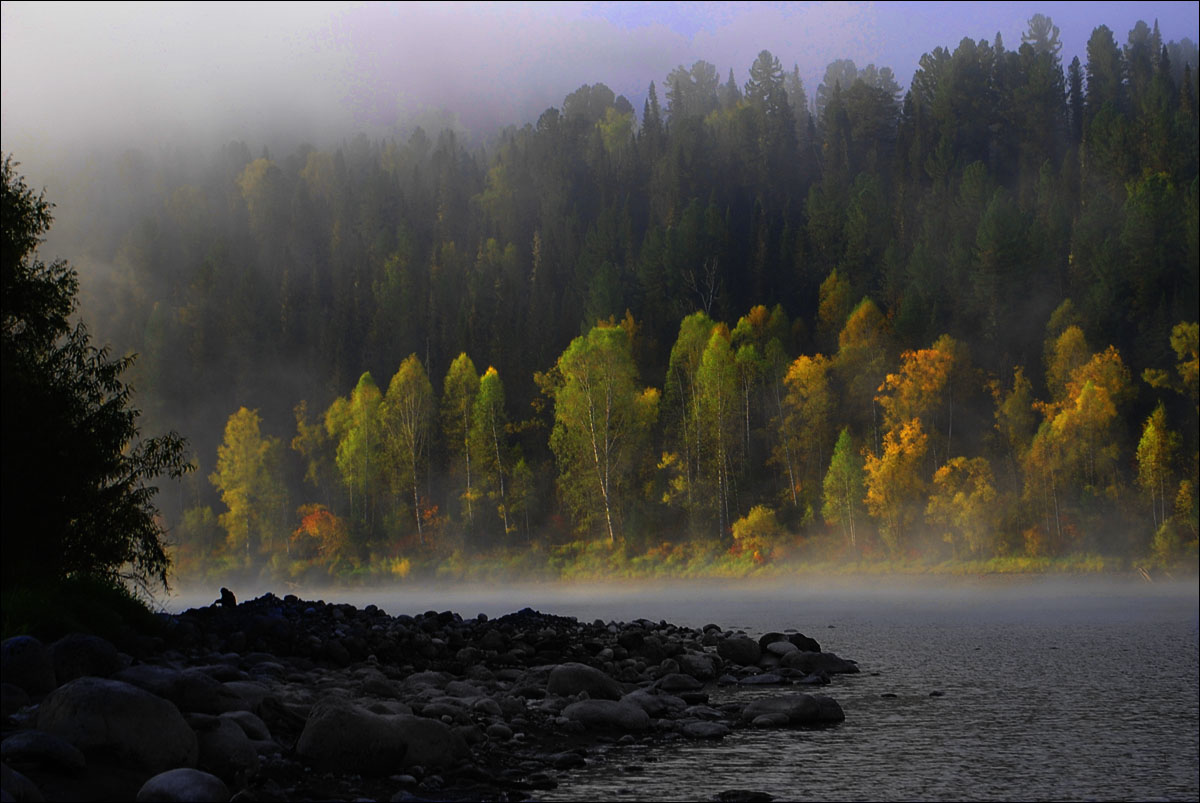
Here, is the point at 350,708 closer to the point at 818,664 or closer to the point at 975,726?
the point at 975,726

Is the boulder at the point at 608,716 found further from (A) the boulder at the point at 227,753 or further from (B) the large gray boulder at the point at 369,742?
(A) the boulder at the point at 227,753

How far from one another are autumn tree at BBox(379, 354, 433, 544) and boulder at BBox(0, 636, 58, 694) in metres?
77.1

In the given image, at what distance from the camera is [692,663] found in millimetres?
24859

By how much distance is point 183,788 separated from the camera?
10578mm

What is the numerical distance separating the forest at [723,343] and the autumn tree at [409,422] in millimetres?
317

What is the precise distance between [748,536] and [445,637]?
5164cm

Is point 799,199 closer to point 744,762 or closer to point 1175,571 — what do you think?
point 1175,571

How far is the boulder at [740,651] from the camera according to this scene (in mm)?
26547

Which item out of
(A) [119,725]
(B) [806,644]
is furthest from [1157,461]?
(A) [119,725]

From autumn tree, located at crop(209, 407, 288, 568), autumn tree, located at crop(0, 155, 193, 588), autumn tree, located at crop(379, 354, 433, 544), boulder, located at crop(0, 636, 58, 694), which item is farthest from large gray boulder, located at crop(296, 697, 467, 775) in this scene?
autumn tree, located at crop(209, 407, 288, 568)

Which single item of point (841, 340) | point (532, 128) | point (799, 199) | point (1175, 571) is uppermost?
point (532, 128)

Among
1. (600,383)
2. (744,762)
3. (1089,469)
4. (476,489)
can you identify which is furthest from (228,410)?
(744,762)

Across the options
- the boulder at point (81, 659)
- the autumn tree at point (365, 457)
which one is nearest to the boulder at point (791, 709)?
the boulder at point (81, 659)

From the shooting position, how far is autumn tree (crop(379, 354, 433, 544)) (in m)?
91.6
